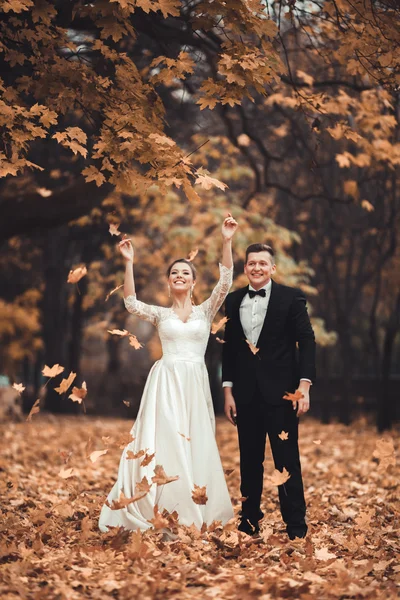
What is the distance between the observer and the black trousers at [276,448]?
585 centimetres

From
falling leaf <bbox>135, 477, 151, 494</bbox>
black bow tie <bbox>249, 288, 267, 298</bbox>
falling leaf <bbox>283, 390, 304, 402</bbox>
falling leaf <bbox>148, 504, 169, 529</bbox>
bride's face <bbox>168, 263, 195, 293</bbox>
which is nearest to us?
falling leaf <bbox>148, 504, 169, 529</bbox>

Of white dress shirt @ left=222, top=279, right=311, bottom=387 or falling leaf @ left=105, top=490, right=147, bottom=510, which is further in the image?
white dress shirt @ left=222, top=279, right=311, bottom=387

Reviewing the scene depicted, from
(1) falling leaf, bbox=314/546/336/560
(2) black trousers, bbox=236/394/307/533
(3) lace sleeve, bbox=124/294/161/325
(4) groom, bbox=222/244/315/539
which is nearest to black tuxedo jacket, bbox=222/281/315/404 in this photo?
(4) groom, bbox=222/244/315/539

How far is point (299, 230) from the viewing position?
20.2 meters

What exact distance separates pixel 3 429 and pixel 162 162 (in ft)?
35.0

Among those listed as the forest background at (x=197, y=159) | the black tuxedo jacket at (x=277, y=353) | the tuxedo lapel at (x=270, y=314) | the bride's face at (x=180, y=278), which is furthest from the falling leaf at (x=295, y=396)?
the forest background at (x=197, y=159)

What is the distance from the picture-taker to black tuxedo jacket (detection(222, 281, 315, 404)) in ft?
19.1

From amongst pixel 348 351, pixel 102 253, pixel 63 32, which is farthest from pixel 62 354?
pixel 63 32

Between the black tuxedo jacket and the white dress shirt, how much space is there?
0.15 ft

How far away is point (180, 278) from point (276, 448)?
1513mm

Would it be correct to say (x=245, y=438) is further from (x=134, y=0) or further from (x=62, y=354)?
(x=62, y=354)

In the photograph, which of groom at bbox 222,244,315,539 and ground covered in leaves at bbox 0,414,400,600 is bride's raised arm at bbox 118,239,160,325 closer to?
groom at bbox 222,244,315,539

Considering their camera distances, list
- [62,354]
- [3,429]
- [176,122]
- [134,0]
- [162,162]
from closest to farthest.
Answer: [134,0]
[162,162]
[3,429]
[176,122]
[62,354]

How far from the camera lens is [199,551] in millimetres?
5336
